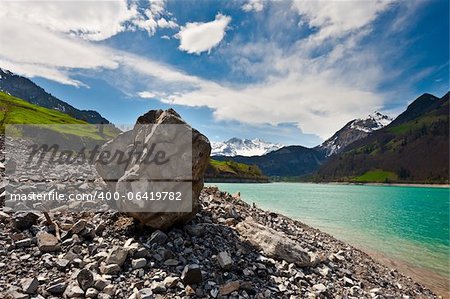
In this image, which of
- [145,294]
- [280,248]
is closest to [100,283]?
[145,294]

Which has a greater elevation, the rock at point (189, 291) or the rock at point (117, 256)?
the rock at point (117, 256)

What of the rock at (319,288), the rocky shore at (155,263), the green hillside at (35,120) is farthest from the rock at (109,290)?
the green hillside at (35,120)

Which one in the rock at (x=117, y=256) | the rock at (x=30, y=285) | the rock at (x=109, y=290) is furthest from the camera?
the rock at (x=117, y=256)

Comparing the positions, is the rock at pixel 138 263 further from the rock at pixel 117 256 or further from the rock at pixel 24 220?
the rock at pixel 24 220

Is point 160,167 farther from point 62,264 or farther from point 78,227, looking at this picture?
point 62,264

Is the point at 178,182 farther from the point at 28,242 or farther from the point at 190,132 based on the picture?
the point at 28,242

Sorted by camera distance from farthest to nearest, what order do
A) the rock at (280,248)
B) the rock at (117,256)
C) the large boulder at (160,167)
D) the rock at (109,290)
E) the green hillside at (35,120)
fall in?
1. the green hillside at (35,120)
2. the rock at (280,248)
3. the large boulder at (160,167)
4. the rock at (117,256)
5. the rock at (109,290)

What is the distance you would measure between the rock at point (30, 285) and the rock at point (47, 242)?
195 centimetres

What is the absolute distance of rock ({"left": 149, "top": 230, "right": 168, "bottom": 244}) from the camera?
13.4 meters

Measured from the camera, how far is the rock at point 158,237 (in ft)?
44.0

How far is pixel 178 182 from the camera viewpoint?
14680mm

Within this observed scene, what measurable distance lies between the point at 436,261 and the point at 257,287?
1104 inches

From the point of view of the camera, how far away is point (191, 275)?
11.4m

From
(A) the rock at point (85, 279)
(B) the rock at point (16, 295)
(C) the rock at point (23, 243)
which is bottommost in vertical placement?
(B) the rock at point (16, 295)
